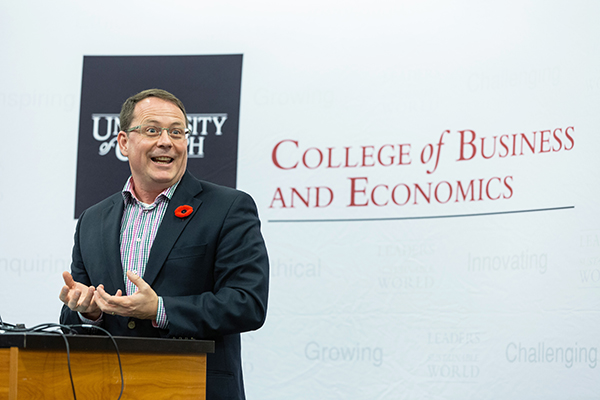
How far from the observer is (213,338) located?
71.3 inches

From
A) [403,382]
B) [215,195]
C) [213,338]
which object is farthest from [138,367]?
[403,382]

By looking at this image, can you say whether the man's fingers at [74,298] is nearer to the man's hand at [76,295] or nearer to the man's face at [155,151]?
the man's hand at [76,295]

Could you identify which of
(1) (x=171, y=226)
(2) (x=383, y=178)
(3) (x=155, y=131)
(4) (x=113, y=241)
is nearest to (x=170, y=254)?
(1) (x=171, y=226)

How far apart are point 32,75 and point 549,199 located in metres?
2.65

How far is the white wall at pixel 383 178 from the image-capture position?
2.87 metres

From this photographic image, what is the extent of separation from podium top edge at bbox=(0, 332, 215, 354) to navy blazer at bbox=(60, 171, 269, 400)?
0.57 feet

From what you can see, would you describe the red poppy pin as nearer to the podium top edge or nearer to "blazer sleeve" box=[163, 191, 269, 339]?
"blazer sleeve" box=[163, 191, 269, 339]

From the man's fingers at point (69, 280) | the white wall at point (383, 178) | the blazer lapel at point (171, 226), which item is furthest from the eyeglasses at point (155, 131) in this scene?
the white wall at point (383, 178)

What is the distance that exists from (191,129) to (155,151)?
1.36 metres

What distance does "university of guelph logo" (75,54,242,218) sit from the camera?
337 centimetres

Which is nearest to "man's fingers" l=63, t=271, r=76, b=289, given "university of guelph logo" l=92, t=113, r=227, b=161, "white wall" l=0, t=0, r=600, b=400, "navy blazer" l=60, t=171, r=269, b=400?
"navy blazer" l=60, t=171, r=269, b=400

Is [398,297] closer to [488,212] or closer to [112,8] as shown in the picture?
[488,212]

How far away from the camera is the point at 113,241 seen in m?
1.94

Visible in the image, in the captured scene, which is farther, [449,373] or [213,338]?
[449,373]
